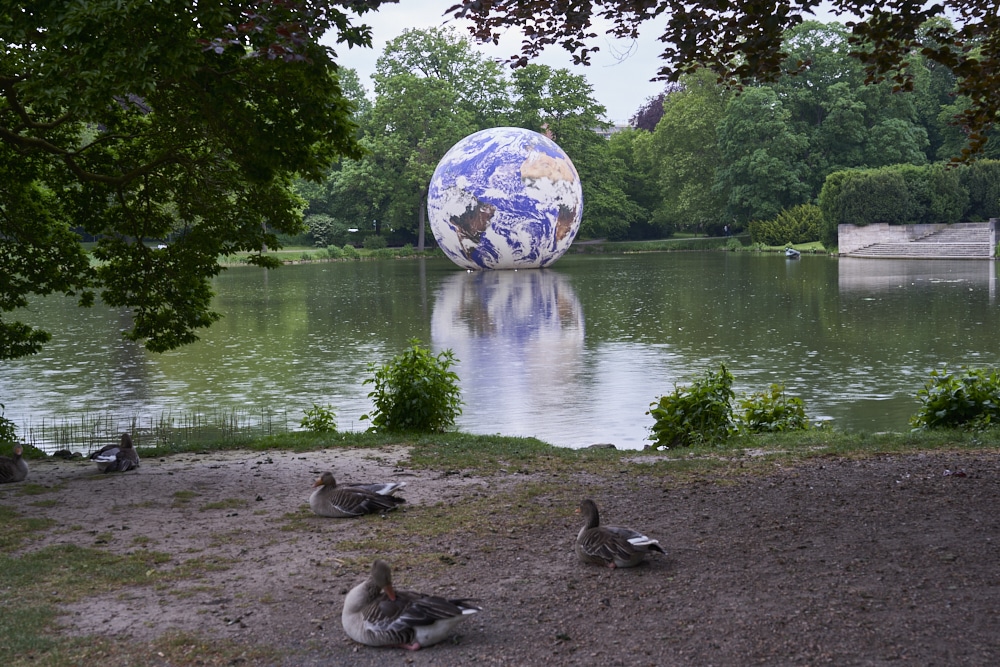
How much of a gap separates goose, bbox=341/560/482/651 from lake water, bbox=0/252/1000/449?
277 inches

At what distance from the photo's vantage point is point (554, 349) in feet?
65.4

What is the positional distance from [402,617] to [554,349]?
1523cm

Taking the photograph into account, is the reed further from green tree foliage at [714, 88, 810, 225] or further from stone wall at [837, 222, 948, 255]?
green tree foliage at [714, 88, 810, 225]

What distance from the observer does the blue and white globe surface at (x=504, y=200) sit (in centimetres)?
4481

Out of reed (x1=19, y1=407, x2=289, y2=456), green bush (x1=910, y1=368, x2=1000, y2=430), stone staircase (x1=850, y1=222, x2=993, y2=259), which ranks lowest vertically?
reed (x1=19, y1=407, x2=289, y2=456)

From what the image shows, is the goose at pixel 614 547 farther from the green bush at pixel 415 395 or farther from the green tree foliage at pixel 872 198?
the green tree foliage at pixel 872 198

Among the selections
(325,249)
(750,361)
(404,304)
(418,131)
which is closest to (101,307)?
(404,304)

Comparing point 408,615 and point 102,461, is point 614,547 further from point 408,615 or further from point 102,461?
point 102,461

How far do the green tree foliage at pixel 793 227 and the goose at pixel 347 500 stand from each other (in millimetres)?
58550

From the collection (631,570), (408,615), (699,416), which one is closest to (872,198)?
(699,416)

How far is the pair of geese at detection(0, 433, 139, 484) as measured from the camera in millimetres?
8836

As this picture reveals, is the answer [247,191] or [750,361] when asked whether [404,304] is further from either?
[247,191]

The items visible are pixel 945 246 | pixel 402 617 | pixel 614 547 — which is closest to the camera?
pixel 402 617

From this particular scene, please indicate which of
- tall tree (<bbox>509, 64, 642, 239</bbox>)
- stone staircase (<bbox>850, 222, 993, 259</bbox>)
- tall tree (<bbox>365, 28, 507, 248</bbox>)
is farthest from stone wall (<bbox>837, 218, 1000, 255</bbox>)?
tall tree (<bbox>365, 28, 507, 248</bbox>)
